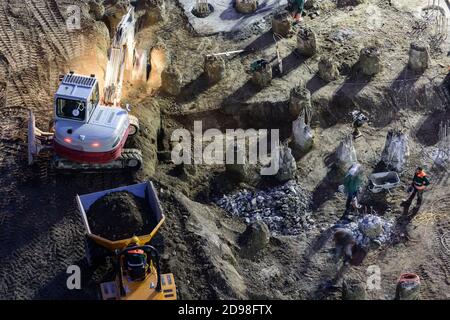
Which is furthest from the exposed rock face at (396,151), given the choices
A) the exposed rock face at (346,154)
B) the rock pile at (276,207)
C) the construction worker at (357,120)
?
the rock pile at (276,207)

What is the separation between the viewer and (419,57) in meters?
21.7

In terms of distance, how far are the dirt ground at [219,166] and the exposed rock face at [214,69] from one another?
210mm

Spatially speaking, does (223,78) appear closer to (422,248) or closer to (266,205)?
(266,205)

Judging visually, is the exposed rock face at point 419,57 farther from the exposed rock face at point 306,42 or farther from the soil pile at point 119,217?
the soil pile at point 119,217

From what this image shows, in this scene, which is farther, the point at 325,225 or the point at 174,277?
the point at 325,225

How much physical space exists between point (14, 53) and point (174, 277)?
943cm

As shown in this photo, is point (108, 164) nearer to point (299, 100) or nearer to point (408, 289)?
point (299, 100)

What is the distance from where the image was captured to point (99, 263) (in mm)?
Result: 15414

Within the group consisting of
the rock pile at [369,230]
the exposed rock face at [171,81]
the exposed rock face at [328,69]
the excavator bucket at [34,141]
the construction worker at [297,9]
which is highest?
the construction worker at [297,9]

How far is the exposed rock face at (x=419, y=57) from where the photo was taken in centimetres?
2158

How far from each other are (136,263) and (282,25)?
11319 millimetres

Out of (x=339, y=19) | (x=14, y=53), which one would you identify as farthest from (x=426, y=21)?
(x=14, y=53)

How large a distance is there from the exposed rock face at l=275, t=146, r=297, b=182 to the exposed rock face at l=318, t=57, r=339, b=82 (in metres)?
3.66

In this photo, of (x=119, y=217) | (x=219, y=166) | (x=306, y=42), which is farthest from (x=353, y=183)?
(x=306, y=42)
